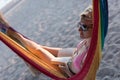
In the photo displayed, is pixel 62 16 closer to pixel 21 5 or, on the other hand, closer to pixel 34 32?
pixel 34 32

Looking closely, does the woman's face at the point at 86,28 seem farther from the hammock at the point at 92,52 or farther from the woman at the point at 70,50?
the hammock at the point at 92,52

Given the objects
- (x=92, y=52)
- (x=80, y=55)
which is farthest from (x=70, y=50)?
(x=92, y=52)

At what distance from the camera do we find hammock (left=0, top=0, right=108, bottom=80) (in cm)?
149

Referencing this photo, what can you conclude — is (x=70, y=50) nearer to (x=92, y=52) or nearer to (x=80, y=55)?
(x=80, y=55)

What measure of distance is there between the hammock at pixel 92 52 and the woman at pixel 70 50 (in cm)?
7

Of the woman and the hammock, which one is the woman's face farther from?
the hammock

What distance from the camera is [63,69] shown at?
6.19ft

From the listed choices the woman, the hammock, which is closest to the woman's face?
the woman

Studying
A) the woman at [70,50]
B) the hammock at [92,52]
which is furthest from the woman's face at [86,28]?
the hammock at [92,52]

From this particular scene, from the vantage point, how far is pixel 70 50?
1992 mm

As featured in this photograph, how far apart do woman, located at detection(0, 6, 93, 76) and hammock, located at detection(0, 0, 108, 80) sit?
0.07 m

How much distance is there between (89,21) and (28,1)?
3949 millimetres

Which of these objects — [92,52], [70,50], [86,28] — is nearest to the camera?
[92,52]

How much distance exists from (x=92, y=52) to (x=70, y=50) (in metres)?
0.45
